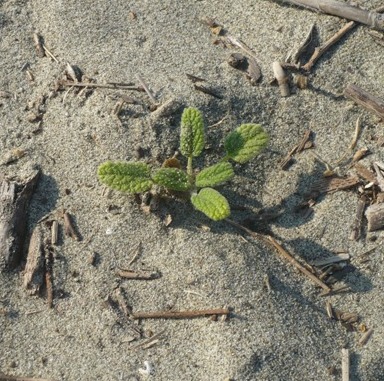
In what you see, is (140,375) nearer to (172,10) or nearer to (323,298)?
(323,298)

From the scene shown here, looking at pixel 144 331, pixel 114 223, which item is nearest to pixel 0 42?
pixel 114 223

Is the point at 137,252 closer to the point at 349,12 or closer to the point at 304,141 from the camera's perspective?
the point at 304,141

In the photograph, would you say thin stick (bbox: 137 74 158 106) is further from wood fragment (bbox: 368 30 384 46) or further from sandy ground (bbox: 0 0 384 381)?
wood fragment (bbox: 368 30 384 46)

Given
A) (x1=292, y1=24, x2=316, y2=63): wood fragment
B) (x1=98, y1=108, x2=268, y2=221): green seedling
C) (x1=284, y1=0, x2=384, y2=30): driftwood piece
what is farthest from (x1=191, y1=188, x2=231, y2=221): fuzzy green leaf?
(x1=284, y1=0, x2=384, y2=30): driftwood piece

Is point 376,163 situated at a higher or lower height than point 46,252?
higher

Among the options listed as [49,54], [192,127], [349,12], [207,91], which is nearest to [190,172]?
[192,127]

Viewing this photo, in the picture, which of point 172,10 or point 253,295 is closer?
point 253,295
